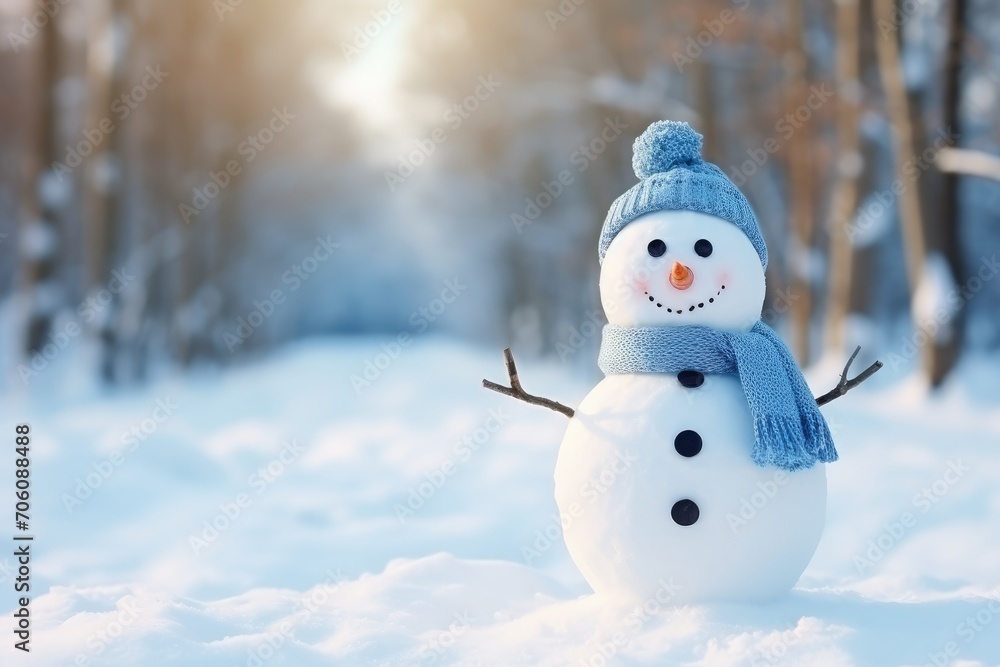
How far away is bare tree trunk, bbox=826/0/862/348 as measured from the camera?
983 cm

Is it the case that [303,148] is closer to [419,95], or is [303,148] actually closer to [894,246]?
[419,95]

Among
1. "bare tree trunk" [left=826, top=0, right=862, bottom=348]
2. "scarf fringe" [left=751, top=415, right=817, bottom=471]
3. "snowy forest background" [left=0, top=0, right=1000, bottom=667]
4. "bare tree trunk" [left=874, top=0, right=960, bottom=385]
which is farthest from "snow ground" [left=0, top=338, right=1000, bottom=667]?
"bare tree trunk" [left=826, top=0, right=862, bottom=348]

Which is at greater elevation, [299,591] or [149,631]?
[299,591]

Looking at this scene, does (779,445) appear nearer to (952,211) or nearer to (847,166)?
(952,211)

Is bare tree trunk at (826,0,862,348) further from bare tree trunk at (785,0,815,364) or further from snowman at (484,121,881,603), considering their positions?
snowman at (484,121,881,603)

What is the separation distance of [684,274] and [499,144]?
18.0m

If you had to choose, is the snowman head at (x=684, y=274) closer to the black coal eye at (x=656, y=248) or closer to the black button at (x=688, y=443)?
the black coal eye at (x=656, y=248)

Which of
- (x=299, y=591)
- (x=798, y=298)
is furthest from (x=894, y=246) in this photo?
(x=299, y=591)

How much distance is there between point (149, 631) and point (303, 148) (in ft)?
74.2

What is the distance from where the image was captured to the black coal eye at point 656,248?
11.0ft

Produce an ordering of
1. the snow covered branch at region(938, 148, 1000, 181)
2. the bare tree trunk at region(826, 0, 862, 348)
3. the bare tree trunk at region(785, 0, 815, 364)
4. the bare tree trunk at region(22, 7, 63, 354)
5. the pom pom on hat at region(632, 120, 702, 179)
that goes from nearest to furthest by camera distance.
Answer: the pom pom on hat at region(632, 120, 702, 179) → the snow covered branch at region(938, 148, 1000, 181) → the bare tree trunk at region(826, 0, 862, 348) → the bare tree trunk at region(785, 0, 815, 364) → the bare tree trunk at region(22, 7, 63, 354)

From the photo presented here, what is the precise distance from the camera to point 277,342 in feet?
122

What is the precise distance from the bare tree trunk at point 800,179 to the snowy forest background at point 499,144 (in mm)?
39

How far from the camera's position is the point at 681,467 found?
3.13 meters
